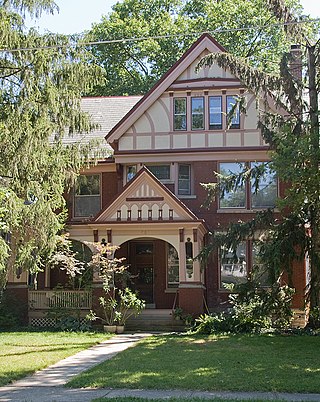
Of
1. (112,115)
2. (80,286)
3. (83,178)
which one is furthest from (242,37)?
(80,286)

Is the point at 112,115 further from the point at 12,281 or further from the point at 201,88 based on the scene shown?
the point at 12,281

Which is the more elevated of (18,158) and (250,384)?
(18,158)

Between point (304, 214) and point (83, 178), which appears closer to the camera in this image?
point (304, 214)

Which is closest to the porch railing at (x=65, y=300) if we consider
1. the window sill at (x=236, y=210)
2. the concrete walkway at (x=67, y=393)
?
the window sill at (x=236, y=210)

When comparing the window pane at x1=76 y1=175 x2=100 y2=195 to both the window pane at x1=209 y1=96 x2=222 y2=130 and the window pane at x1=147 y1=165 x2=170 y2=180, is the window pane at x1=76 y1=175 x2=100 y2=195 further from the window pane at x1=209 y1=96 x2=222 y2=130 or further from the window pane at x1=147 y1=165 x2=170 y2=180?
the window pane at x1=209 y1=96 x2=222 y2=130

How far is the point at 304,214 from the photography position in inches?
763

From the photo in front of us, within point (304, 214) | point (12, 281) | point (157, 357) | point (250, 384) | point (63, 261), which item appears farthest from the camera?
point (12, 281)

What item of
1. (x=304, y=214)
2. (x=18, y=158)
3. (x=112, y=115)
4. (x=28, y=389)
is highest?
(x=112, y=115)

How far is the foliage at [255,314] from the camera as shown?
779 inches

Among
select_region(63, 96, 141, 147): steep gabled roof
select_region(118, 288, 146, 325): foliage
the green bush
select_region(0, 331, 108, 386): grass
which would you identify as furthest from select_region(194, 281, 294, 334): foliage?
select_region(63, 96, 141, 147): steep gabled roof

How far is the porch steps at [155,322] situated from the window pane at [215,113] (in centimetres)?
741

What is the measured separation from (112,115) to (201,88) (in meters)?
5.51

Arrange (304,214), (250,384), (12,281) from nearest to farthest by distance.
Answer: (250,384), (304,214), (12,281)

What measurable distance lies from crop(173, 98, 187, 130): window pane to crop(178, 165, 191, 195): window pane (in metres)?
1.60
